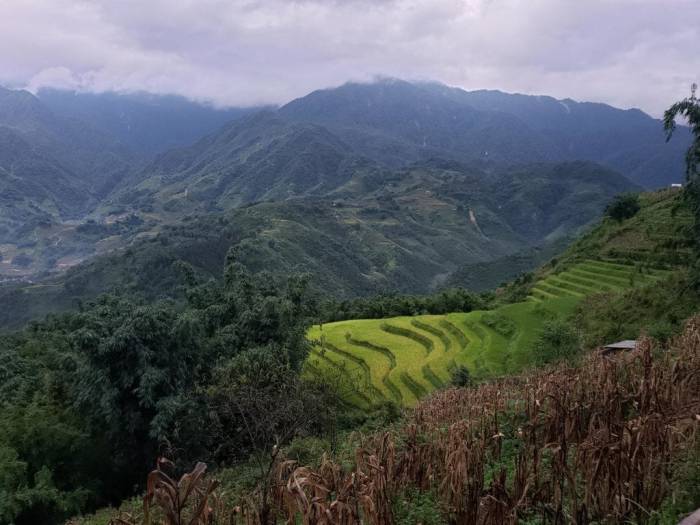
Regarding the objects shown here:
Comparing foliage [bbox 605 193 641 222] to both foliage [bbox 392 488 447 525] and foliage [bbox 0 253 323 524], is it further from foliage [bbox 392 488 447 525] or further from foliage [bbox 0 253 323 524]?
foliage [bbox 392 488 447 525]

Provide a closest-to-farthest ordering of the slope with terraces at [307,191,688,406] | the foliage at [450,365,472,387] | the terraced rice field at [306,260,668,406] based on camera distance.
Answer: the foliage at [450,365,472,387], the terraced rice field at [306,260,668,406], the slope with terraces at [307,191,688,406]

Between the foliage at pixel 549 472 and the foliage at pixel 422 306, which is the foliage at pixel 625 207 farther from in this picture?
the foliage at pixel 549 472

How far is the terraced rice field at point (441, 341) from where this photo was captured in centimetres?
2177

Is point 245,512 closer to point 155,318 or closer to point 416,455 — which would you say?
point 416,455

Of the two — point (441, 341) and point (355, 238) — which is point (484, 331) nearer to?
point (441, 341)

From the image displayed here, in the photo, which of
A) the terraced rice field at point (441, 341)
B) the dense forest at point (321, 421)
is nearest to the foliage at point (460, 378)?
the dense forest at point (321, 421)

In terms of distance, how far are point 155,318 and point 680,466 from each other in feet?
47.3

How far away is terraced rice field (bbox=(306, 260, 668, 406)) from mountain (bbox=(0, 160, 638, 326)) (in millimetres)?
12552

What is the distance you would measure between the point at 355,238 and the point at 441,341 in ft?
328

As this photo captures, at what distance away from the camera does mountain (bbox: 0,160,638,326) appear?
89.9 m

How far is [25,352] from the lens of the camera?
79.8 feet

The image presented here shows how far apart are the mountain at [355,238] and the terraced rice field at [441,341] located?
41.2 ft

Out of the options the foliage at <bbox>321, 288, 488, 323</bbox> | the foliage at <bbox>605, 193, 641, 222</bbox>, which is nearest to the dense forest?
the foliage at <bbox>321, 288, 488, 323</bbox>

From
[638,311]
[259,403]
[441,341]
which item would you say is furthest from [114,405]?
[638,311]
